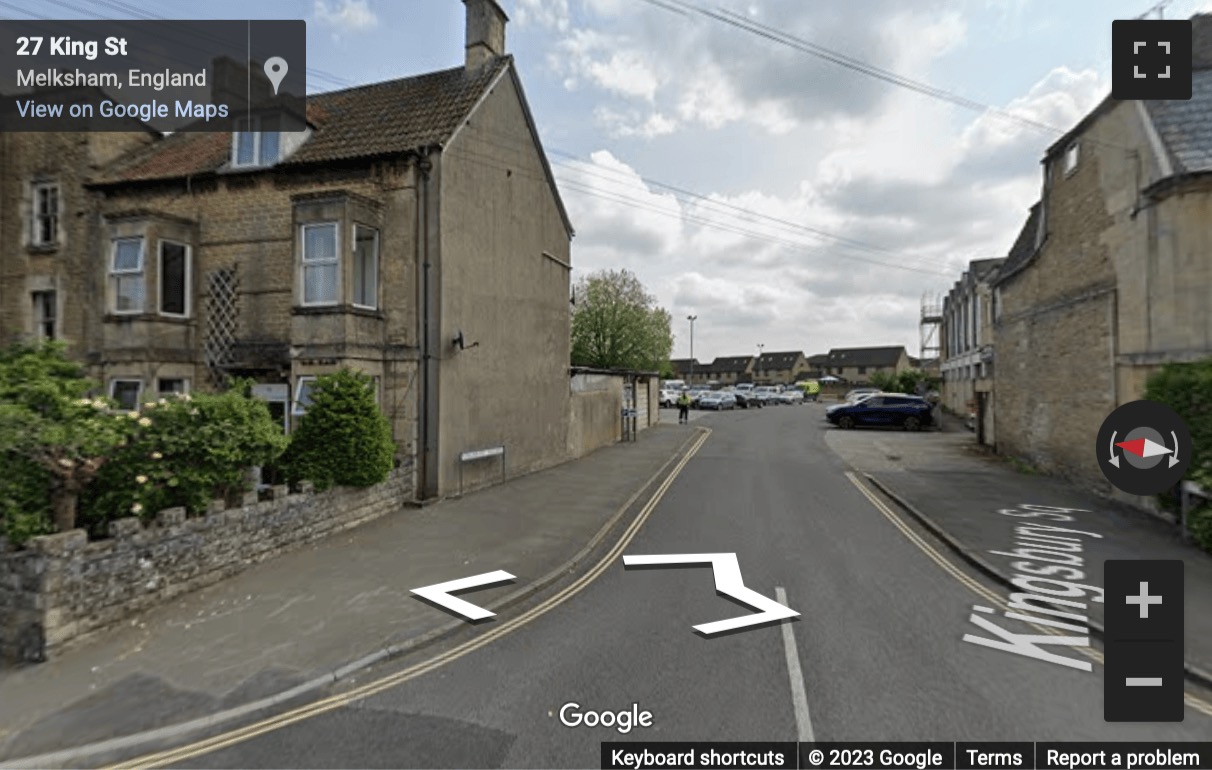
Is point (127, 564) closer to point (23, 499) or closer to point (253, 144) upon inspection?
point (23, 499)

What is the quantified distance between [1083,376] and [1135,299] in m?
2.29

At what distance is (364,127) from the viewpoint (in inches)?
503

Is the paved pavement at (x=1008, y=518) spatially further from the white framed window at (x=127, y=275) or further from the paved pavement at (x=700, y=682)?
the white framed window at (x=127, y=275)

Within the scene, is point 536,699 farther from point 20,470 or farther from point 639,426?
point 639,426

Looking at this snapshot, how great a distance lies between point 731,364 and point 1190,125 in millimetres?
108887

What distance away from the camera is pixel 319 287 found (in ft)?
35.5

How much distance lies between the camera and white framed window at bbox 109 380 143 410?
1219 centimetres

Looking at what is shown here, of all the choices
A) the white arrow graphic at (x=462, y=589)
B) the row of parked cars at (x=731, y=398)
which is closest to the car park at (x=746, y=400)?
the row of parked cars at (x=731, y=398)

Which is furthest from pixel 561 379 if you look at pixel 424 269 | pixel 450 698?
pixel 450 698

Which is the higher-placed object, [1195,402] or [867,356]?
Answer: [867,356]

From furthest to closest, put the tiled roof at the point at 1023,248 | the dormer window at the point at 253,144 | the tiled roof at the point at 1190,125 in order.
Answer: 1. the tiled roof at the point at 1023,248
2. the dormer window at the point at 253,144
3. the tiled roof at the point at 1190,125

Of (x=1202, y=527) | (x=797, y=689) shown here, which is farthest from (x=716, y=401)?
(x=797, y=689)

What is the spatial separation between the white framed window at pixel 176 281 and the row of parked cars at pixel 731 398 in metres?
32.4

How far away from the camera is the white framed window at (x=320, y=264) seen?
1064 cm
